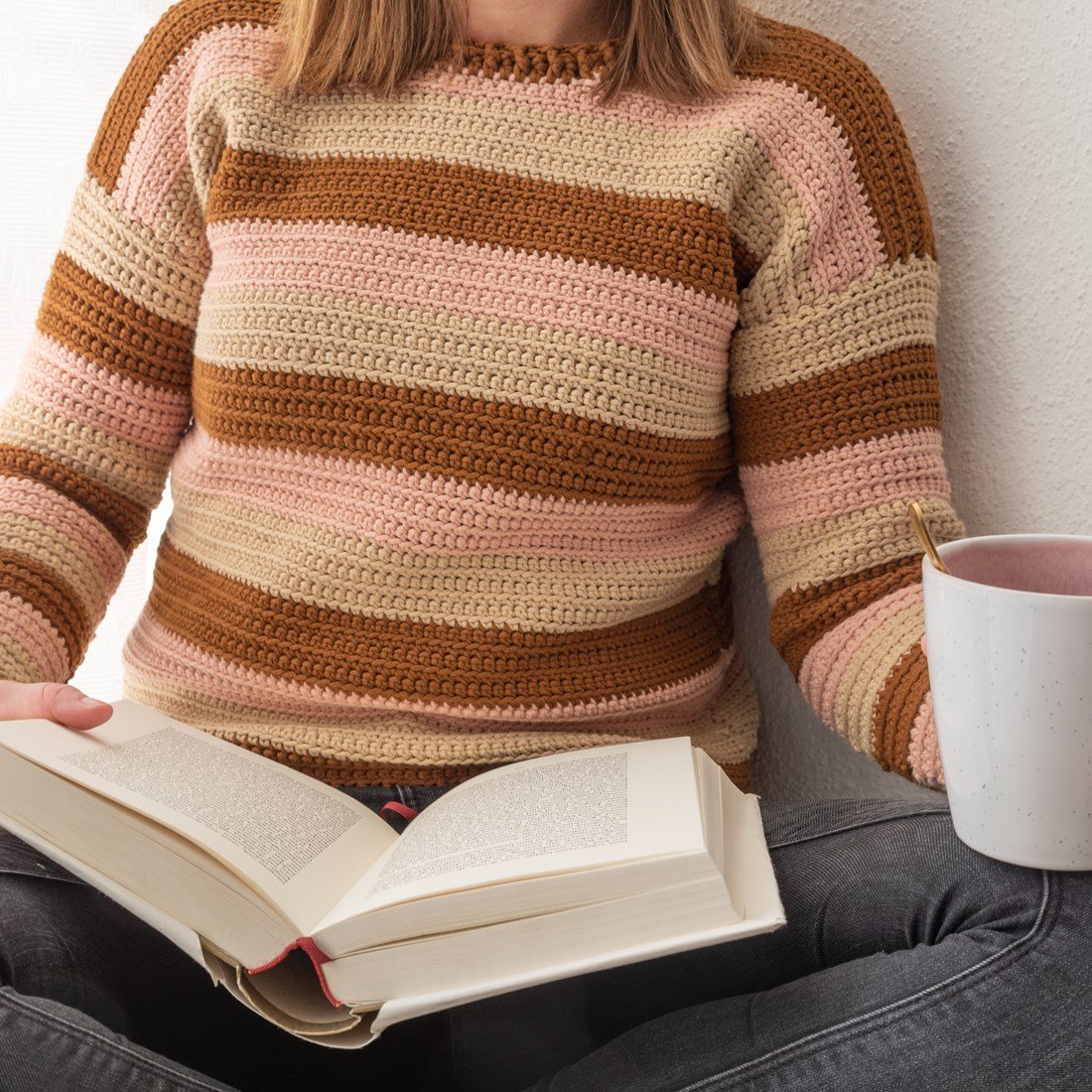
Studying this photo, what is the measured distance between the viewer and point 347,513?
83cm

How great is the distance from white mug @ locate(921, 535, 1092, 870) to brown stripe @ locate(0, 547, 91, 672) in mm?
585

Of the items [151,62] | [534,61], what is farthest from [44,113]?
[534,61]

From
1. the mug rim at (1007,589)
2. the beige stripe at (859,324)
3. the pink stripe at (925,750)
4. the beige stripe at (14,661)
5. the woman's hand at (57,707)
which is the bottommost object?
the pink stripe at (925,750)

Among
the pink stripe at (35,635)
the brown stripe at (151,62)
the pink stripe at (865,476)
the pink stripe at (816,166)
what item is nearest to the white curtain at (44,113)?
the brown stripe at (151,62)

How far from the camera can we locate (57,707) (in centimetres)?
73

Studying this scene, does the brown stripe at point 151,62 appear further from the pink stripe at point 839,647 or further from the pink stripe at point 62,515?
the pink stripe at point 839,647

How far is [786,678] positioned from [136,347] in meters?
0.56

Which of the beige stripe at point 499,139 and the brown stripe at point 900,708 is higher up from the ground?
the beige stripe at point 499,139

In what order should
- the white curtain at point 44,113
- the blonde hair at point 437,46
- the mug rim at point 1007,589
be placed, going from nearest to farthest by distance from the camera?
the mug rim at point 1007,589 < the blonde hair at point 437,46 < the white curtain at point 44,113

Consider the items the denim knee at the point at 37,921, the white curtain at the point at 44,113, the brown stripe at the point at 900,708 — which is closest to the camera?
the denim knee at the point at 37,921

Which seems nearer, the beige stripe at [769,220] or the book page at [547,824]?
the book page at [547,824]

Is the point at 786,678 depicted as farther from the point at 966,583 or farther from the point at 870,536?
the point at 966,583

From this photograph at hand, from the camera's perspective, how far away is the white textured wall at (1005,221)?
776 millimetres

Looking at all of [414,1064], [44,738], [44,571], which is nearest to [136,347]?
[44,571]
